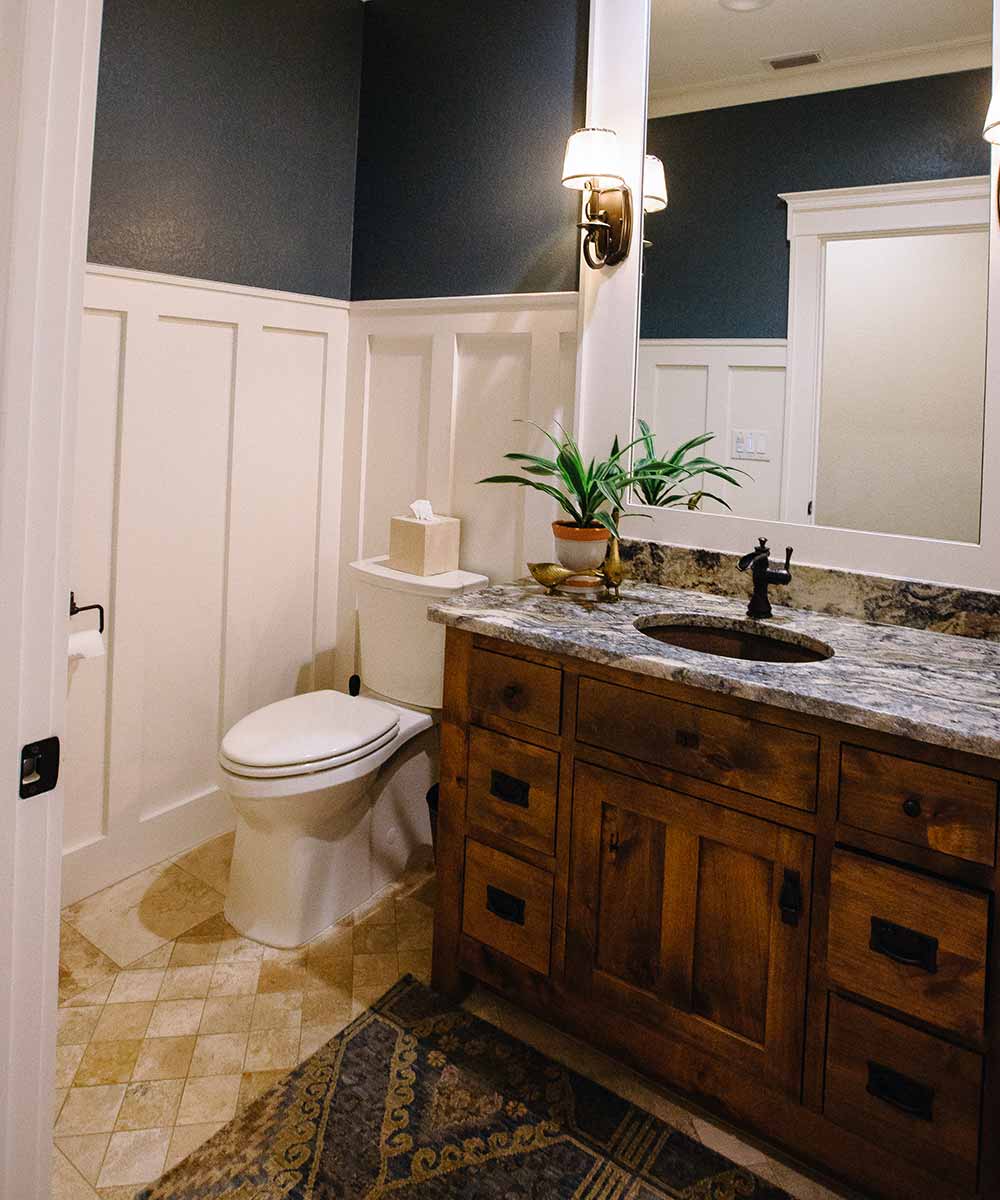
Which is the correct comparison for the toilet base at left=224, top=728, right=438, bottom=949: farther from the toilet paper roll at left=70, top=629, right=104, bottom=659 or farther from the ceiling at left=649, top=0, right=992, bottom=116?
the ceiling at left=649, top=0, right=992, bottom=116

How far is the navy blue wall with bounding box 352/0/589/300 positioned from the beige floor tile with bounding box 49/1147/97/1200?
2.17m

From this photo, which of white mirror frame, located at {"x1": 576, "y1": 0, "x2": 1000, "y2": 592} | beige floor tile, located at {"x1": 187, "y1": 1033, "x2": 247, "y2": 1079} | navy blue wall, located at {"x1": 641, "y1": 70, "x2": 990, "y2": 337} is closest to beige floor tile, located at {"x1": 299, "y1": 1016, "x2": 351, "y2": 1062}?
beige floor tile, located at {"x1": 187, "y1": 1033, "x2": 247, "y2": 1079}

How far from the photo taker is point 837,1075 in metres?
1.41

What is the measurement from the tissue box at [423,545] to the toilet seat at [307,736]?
0.39m

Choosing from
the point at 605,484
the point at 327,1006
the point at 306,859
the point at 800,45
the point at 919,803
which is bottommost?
the point at 327,1006

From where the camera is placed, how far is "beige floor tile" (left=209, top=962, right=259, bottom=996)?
1.97 meters

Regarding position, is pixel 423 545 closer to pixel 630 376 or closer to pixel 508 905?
pixel 630 376

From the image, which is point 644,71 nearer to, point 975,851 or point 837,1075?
point 975,851

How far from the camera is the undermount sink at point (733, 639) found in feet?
5.74

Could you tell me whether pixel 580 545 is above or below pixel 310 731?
above

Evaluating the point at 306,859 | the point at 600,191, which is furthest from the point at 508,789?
the point at 600,191

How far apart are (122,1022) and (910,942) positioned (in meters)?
1.56

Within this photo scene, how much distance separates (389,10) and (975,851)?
108 inches

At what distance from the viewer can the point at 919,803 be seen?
4.23 feet
